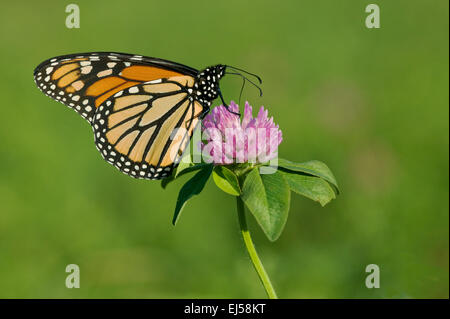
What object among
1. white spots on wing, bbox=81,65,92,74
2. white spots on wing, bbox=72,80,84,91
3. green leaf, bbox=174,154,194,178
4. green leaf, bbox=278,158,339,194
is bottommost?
green leaf, bbox=278,158,339,194

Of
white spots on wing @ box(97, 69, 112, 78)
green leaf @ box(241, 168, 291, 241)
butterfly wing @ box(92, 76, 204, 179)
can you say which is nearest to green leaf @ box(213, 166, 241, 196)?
green leaf @ box(241, 168, 291, 241)

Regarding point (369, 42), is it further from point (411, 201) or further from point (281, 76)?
point (411, 201)

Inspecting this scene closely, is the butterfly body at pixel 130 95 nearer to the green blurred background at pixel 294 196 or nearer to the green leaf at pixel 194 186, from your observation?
the green leaf at pixel 194 186

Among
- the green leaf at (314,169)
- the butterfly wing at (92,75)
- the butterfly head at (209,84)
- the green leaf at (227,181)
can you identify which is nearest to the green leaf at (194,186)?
the green leaf at (227,181)

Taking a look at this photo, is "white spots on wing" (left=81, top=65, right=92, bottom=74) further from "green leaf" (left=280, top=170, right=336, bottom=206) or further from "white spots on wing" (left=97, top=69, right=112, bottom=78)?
"green leaf" (left=280, top=170, right=336, bottom=206)

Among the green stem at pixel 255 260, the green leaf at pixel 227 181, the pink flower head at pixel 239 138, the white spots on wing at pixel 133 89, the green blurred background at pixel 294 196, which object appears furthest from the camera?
the green blurred background at pixel 294 196

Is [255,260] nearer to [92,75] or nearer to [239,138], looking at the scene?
[239,138]

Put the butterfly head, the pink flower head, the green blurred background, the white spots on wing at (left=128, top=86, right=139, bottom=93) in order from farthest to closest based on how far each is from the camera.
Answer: the green blurred background, the white spots on wing at (left=128, top=86, right=139, bottom=93), the butterfly head, the pink flower head
